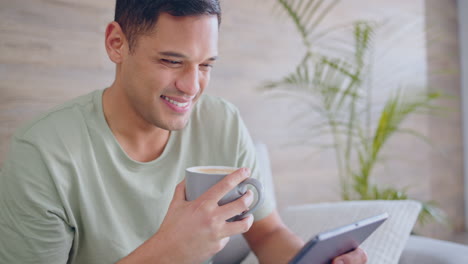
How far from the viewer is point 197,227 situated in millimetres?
734

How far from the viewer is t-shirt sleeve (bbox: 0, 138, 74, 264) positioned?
0.89 m

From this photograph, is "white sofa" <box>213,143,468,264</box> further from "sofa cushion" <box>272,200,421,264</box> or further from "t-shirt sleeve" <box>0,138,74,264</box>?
"t-shirt sleeve" <box>0,138,74,264</box>

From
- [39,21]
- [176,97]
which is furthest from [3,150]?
[176,97]

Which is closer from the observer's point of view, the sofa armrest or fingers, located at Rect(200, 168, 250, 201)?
fingers, located at Rect(200, 168, 250, 201)

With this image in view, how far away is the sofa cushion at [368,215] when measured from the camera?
1.20 meters

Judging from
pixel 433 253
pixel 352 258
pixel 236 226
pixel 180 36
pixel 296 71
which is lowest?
pixel 433 253

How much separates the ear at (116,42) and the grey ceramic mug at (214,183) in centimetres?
43

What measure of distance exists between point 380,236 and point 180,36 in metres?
0.79

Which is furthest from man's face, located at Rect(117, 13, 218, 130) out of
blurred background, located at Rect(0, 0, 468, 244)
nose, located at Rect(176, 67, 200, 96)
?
blurred background, located at Rect(0, 0, 468, 244)

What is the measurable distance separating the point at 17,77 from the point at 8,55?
0.23 feet

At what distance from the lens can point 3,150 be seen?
1.39m

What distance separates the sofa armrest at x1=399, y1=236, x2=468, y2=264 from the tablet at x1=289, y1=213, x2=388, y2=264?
16.0 inches

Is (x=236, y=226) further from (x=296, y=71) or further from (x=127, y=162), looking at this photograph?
(x=296, y=71)

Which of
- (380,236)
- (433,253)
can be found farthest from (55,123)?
(433,253)
